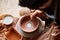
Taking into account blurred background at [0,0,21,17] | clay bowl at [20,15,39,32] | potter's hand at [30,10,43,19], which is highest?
potter's hand at [30,10,43,19]

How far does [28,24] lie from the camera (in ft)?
4.79

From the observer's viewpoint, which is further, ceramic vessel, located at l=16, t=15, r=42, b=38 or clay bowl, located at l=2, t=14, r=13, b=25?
clay bowl, located at l=2, t=14, r=13, b=25

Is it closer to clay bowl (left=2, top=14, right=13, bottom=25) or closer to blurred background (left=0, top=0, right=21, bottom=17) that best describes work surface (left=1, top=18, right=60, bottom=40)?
clay bowl (left=2, top=14, right=13, bottom=25)

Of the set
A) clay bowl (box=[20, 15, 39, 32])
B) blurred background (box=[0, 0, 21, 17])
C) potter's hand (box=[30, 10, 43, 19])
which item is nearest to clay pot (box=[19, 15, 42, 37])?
clay bowl (box=[20, 15, 39, 32])

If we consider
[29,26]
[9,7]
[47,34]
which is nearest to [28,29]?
[29,26]

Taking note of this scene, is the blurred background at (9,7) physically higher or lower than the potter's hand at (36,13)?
lower

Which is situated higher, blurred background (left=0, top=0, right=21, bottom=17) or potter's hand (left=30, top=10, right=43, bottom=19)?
potter's hand (left=30, top=10, right=43, bottom=19)

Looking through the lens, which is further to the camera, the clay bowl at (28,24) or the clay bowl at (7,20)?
the clay bowl at (7,20)

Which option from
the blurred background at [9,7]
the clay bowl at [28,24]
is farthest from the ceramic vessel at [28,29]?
the blurred background at [9,7]

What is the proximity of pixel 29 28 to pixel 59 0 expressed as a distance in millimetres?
579

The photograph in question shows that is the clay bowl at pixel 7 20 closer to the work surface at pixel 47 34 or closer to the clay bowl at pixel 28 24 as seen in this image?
the work surface at pixel 47 34

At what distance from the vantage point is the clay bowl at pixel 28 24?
55.6 inches

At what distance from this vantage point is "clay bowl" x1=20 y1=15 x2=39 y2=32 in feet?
4.64

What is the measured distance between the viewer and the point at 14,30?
59.2 inches
